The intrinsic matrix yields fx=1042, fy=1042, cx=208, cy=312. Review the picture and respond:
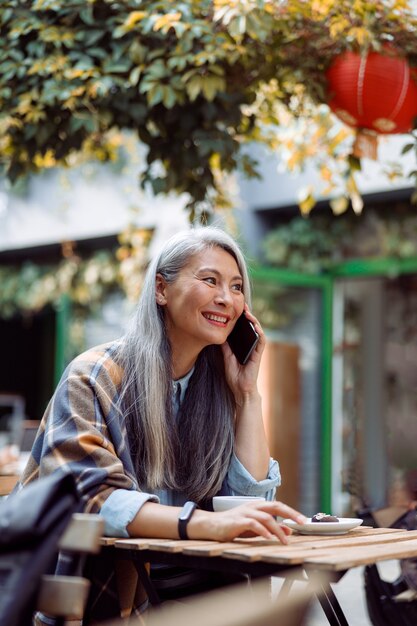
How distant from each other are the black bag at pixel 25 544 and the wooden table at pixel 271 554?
481mm

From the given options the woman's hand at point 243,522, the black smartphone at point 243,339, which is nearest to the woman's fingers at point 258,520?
the woman's hand at point 243,522

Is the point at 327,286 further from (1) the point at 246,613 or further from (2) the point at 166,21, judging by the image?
(1) the point at 246,613

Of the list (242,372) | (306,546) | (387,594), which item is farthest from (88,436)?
(387,594)

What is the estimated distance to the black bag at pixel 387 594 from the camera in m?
3.38

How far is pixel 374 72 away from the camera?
4.24 meters

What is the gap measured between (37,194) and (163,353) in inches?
301

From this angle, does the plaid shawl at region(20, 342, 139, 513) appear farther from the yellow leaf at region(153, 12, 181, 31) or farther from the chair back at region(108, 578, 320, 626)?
the yellow leaf at region(153, 12, 181, 31)

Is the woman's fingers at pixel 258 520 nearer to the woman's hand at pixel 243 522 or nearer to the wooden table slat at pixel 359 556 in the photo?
the woman's hand at pixel 243 522

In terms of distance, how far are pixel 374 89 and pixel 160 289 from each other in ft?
6.32

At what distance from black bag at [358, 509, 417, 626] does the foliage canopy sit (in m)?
1.70

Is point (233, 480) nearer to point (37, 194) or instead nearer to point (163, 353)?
point (163, 353)

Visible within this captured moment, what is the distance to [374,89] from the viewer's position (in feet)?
14.0

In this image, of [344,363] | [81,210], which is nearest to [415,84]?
[344,363]

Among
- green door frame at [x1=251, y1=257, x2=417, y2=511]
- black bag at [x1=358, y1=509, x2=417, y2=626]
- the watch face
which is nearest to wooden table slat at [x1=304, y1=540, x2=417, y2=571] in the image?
the watch face
